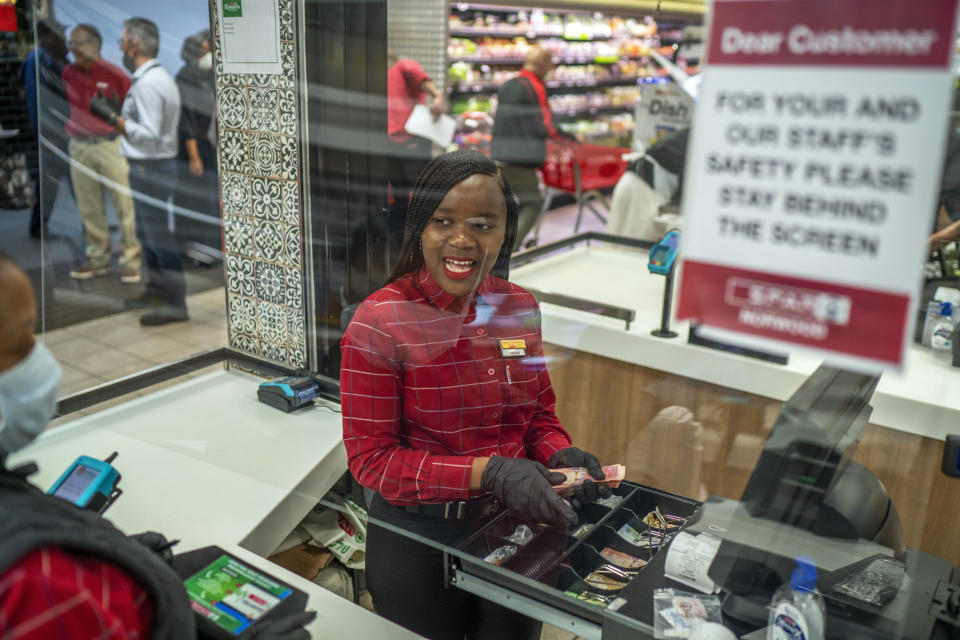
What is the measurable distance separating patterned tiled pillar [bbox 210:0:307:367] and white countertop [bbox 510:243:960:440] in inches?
27.8

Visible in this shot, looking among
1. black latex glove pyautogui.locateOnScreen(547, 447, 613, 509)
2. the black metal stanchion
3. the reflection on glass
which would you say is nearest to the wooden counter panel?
the black metal stanchion

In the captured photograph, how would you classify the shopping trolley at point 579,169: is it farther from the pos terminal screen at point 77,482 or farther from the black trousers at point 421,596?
the pos terminal screen at point 77,482

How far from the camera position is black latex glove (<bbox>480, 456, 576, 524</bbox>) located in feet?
4.30

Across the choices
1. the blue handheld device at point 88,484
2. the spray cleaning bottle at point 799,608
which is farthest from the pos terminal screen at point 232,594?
the spray cleaning bottle at point 799,608

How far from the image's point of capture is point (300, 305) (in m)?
2.26

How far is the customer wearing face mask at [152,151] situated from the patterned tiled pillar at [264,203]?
0.15 meters

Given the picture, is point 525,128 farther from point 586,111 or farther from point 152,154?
point 152,154

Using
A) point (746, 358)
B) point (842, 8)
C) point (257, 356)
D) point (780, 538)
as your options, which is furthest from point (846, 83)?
point (257, 356)

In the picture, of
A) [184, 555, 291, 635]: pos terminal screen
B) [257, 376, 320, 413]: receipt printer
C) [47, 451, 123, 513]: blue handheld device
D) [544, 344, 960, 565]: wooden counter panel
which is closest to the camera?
[184, 555, 291, 635]: pos terminal screen

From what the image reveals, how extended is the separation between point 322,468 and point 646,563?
94cm

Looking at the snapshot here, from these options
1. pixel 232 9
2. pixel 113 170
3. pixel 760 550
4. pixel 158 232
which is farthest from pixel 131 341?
pixel 760 550

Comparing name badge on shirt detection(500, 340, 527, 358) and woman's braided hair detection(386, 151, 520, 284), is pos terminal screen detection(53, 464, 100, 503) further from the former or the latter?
name badge on shirt detection(500, 340, 527, 358)

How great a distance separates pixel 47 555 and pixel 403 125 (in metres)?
1.52

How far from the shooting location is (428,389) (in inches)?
56.3
